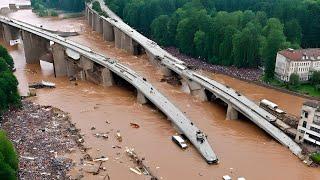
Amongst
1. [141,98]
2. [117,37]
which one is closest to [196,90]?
[141,98]

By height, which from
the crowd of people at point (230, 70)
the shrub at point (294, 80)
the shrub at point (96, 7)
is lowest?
the crowd of people at point (230, 70)

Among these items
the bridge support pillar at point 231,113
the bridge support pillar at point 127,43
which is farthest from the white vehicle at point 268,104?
the bridge support pillar at point 127,43

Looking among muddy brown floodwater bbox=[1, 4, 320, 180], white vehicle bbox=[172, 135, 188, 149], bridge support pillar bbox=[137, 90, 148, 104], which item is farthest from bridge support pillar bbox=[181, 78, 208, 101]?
white vehicle bbox=[172, 135, 188, 149]

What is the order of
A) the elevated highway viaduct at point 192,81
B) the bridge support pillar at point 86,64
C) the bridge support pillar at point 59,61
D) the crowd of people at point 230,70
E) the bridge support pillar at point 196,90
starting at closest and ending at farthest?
the elevated highway viaduct at point 192,81 → the bridge support pillar at point 196,90 → the crowd of people at point 230,70 → the bridge support pillar at point 86,64 → the bridge support pillar at point 59,61

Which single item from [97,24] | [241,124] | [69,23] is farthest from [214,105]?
[69,23]

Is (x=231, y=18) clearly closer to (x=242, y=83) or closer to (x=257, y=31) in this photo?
(x=257, y=31)

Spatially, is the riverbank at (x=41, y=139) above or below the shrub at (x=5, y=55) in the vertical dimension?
below

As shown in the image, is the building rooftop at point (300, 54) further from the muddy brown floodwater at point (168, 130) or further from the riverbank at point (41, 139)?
the riverbank at point (41, 139)
